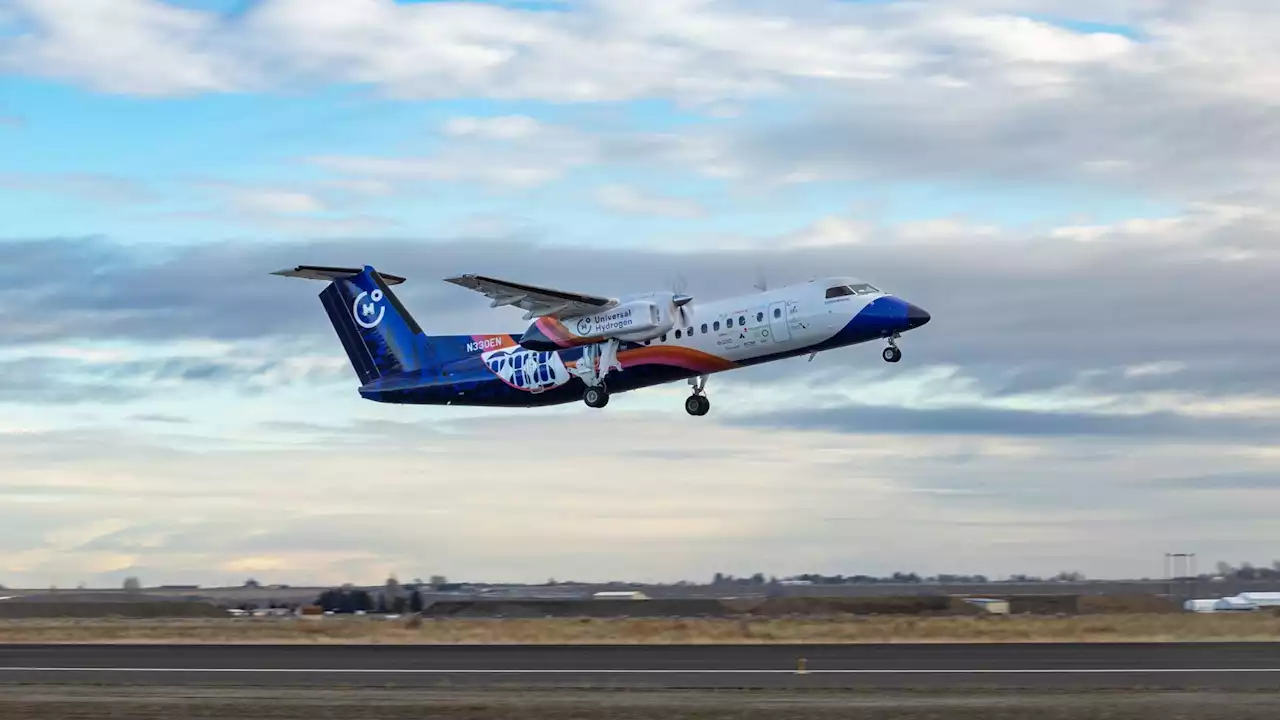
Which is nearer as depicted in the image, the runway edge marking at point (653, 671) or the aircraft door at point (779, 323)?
the runway edge marking at point (653, 671)

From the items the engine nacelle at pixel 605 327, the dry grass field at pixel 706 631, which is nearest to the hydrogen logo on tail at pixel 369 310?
the engine nacelle at pixel 605 327

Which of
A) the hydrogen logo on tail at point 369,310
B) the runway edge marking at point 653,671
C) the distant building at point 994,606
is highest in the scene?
the hydrogen logo on tail at point 369,310

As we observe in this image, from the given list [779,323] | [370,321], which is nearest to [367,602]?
[370,321]

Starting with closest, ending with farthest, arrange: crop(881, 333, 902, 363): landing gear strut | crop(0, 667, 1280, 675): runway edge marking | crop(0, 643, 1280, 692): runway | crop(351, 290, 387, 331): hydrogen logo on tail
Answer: crop(0, 643, 1280, 692): runway, crop(0, 667, 1280, 675): runway edge marking, crop(881, 333, 902, 363): landing gear strut, crop(351, 290, 387, 331): hydrogen logo on tail

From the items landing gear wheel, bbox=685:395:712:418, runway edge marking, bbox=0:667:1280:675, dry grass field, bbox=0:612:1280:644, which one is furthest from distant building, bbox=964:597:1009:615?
runway edge marking, bbox=0:667:1280:675

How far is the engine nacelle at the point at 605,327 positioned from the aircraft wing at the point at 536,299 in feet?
0.82

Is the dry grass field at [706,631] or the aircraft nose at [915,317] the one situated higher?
the aircraft nose at [915,317]

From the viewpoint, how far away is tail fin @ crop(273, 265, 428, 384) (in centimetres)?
5300

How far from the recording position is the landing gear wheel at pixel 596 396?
47281mm

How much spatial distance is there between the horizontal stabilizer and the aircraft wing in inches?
406

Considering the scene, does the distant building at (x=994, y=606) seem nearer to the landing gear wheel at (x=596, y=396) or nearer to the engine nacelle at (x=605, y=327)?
the landing gear wheel at (x=596, y=396)

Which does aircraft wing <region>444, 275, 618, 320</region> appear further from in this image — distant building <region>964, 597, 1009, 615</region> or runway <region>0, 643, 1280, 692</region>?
distant building <region>964, 597, 1009, 615</region>

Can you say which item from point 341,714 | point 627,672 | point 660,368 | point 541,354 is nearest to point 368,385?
point 541,354

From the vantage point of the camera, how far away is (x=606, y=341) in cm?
4678
